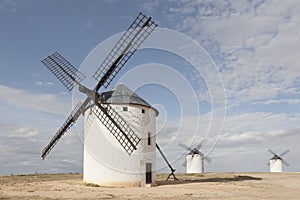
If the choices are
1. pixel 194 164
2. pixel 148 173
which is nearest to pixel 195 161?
pixel 194 164

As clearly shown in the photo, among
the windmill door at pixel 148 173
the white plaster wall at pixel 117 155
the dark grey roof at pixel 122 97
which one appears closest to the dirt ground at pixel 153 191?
the windmill door at pixel 148 173

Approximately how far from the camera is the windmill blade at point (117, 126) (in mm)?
23062

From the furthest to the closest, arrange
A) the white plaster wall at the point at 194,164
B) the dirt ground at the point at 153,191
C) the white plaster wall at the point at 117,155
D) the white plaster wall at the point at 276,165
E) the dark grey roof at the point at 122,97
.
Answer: the white plaster wall at the point at 276,165
the white plaster wall at the point at 194,164
the dark grey roof at the point at 122,97
the white plaster wall at the point at 117,155
the dirt ground at the point at 153,191

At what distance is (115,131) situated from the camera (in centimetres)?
2330

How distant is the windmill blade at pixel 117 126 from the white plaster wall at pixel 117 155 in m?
0.42

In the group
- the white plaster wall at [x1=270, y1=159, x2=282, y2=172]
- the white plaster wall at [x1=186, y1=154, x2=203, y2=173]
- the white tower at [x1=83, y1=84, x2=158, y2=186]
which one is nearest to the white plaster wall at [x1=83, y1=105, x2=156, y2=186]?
the white tower at [x1=83, y1=84, x2=158, y2=186]

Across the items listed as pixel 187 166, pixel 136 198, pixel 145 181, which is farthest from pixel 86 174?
pixel 187 166

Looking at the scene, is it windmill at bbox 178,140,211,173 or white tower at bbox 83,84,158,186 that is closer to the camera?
white tower at bbox 83,84,158,186

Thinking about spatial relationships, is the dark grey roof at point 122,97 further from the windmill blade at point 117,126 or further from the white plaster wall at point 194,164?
the white plaster wall at point 194,164

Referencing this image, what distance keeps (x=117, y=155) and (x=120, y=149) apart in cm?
50

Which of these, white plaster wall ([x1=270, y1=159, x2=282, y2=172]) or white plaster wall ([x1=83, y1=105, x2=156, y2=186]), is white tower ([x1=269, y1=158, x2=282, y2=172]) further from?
white plaster wall ([x1=83, y1=105, x2=156, y2=186])

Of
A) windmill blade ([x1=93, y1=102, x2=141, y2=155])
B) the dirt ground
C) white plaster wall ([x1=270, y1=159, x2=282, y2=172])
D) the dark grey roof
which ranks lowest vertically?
the dirt ground

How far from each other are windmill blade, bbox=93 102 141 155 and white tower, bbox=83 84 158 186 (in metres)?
0.39

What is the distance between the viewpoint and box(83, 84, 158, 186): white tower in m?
23.8
